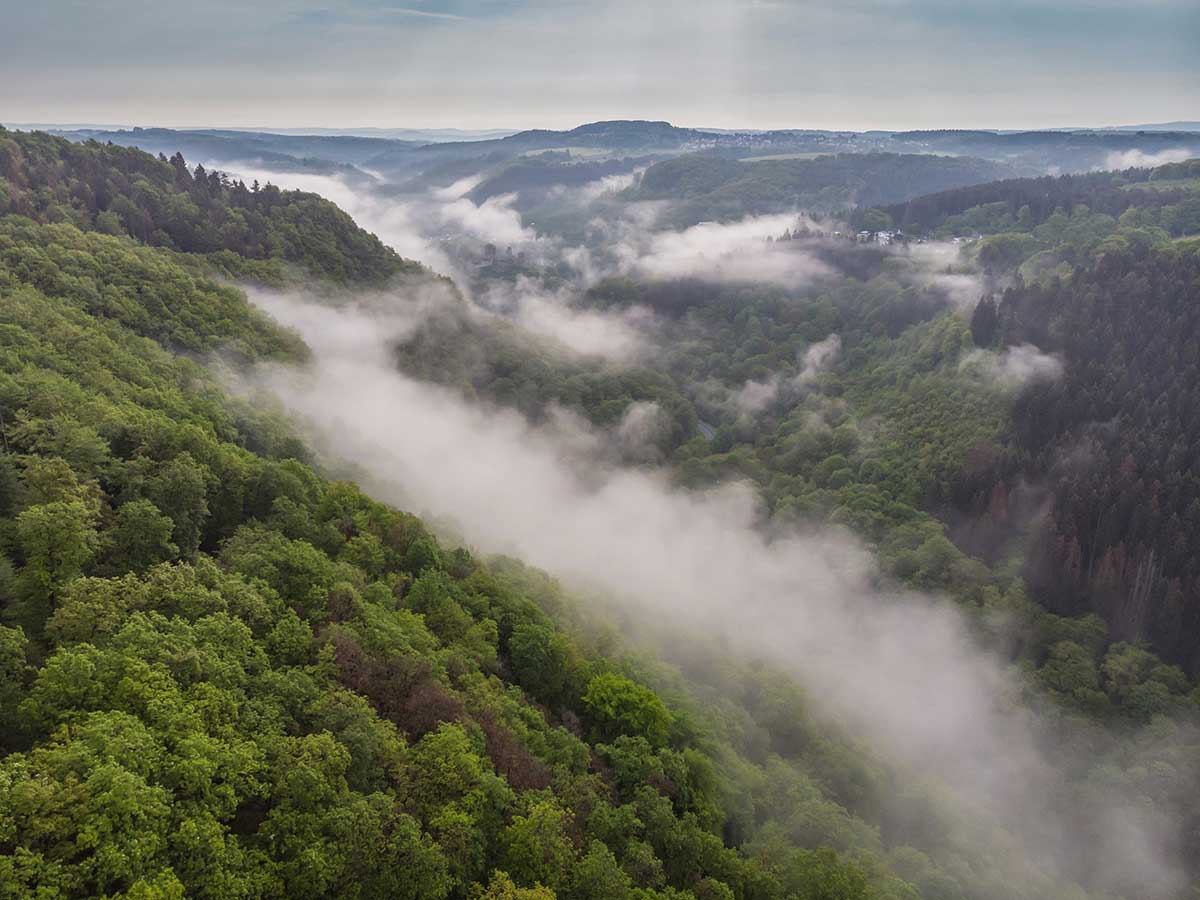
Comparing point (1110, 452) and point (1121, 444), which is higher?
point (1121, 444)

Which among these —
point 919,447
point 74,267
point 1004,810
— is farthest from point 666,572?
point 74,267

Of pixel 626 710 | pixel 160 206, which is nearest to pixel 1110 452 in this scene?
pixel 626 710

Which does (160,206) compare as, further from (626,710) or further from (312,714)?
(312,714)

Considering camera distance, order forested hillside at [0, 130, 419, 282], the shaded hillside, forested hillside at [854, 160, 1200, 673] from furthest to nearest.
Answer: forested hillside at [0, 130, 419, 282] < forested hillside at [854, 160, 1200, 673] < the shaded hillside

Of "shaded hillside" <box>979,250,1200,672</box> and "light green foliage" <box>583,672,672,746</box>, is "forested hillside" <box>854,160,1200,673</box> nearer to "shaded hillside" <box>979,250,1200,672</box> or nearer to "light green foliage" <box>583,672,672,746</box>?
"shaded hillside" <box>979,250,1200,672</box>

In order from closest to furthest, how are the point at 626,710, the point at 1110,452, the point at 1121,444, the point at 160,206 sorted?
the point at 626,710 → the point at 1121,444 → the point at 1110,452 → the point at 160,206

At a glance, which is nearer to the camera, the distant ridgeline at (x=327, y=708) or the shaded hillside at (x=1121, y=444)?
the distant ridgeline at (x=327, y=708)

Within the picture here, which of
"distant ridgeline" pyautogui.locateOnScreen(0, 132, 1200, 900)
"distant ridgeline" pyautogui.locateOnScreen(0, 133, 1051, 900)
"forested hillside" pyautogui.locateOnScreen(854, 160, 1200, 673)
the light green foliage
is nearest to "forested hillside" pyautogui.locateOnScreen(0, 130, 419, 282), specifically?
"distant ridgeline" pyautogui.locateOnScreen(0, 132, 1200, 900)

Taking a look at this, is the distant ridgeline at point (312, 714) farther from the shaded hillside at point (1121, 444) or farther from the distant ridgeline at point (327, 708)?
the shaded hillside at point (1121, 444)

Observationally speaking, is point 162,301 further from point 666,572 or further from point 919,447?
point 919,447

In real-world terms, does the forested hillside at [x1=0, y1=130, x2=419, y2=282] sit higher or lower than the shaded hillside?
higher

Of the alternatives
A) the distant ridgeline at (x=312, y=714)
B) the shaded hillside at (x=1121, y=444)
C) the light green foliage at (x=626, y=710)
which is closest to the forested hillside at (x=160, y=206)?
the distant ridgeline at (x=312, y=714)
